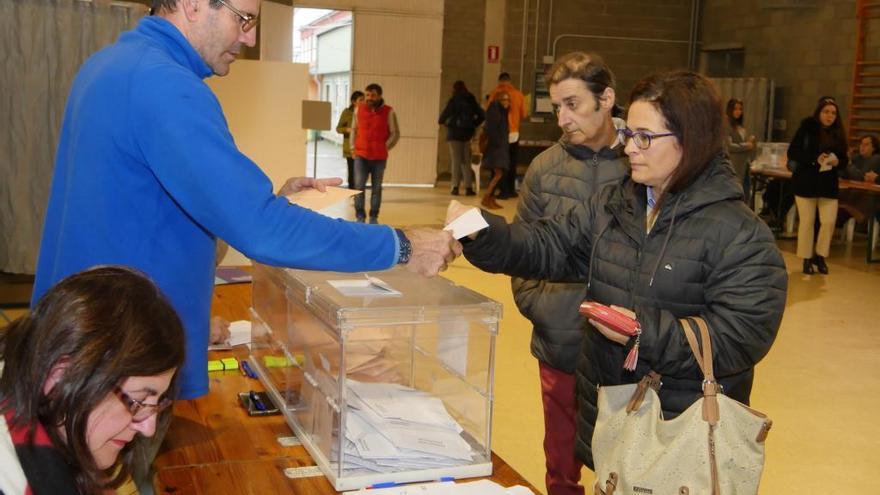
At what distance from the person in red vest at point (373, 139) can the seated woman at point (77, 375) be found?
9.67 meters

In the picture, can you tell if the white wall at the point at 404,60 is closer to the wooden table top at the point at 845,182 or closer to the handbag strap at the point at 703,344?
the wooden table top at the point at 845,182

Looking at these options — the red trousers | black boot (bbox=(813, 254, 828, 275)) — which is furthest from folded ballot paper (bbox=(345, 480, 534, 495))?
black boot (bbox=(813, 254, 828, 275))

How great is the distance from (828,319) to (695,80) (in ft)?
18.0

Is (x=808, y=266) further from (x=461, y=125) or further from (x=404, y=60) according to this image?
(x=404, y=60)

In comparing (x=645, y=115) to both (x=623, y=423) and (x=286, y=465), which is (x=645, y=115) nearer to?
(x=623, y=423)

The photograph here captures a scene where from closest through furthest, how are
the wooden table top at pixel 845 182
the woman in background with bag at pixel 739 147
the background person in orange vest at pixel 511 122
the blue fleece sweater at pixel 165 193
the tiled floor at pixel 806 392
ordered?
the blue fleece sweater at pixel 165 193
the tiled floor at pixel 806 392
the wooden table top at pixel 845 182
the woman in background with bag at pixel 739 147
the background person in orange vest at pixel 511 122

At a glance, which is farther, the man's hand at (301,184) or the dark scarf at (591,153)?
the dark scarf at (591,153)

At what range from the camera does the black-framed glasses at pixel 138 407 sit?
116 centimetres

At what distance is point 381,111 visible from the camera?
36.0 ft

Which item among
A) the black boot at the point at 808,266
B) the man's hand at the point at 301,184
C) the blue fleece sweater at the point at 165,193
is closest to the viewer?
the blue fleece sweater at the point at 165,193

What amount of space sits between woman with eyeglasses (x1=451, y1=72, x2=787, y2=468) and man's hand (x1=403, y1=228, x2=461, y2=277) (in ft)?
0.59

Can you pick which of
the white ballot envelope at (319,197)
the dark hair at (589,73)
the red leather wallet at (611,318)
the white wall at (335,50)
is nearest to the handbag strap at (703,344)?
the red leather wallet at (611,318)

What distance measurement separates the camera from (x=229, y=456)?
2002mm

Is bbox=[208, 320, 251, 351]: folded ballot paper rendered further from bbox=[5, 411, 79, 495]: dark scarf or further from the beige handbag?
bbox=[5, 411, 79, 495]: dark scarf
